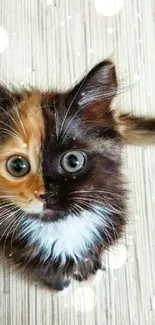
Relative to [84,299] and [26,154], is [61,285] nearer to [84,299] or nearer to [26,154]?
[84,299]

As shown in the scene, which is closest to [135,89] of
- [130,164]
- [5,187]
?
[130,164]

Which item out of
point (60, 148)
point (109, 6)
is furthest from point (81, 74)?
point (60, 148)

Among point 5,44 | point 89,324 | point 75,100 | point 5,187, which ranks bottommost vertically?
point 89,324

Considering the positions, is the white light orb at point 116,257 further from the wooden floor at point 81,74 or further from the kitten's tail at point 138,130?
the kitten's tail at point 138,130

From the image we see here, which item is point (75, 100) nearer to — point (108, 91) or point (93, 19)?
point (108, 91)

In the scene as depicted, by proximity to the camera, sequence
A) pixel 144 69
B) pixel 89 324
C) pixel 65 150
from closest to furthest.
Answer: pixel 65 150, pixel 89 324, pixel 144 69

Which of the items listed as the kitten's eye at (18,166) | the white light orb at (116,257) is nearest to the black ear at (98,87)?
the kitten's eye at (18,166)

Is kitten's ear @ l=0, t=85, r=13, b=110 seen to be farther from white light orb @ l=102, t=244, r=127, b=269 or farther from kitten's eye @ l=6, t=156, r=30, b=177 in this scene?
white light orb @ l=102, t=244, r=127, b=269
